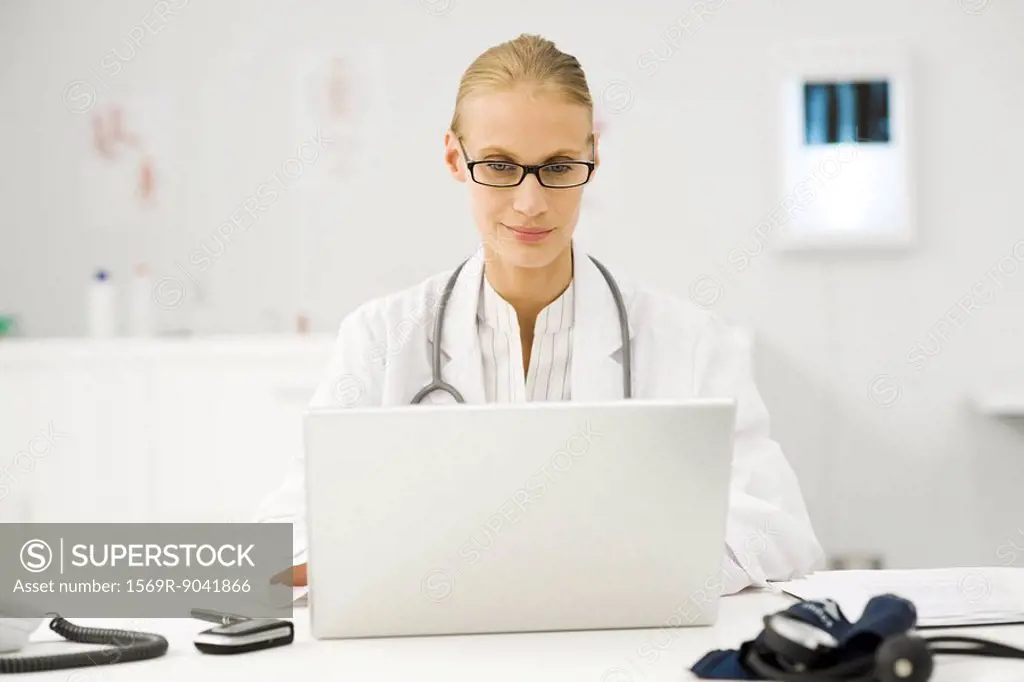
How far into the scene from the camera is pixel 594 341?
174 cm

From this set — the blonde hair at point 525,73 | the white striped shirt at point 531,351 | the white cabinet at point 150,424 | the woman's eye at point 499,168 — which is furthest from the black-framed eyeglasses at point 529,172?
the white cabinet at point 150,424

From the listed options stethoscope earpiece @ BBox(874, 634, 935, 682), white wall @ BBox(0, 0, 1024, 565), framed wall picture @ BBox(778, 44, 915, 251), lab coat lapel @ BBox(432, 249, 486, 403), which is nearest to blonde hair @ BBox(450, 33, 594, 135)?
lab coat lapel @ BBox(432, 249, 486, 403)

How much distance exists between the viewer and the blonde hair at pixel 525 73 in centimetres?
170

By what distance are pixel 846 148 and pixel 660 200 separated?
1.94ft

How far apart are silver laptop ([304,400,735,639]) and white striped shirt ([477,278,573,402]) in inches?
28.7

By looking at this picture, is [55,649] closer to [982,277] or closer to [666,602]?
[666,602]

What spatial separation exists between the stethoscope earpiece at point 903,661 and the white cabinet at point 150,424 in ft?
7.70

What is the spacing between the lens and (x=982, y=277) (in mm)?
3420

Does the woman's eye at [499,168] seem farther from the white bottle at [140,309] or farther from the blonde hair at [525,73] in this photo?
the white bottle at [140,309]

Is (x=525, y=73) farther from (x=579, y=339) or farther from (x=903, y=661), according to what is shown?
(x=903, y=661)

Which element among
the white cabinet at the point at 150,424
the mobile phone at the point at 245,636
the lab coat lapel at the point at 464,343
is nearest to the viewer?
the mobile phone at the point at 245,636

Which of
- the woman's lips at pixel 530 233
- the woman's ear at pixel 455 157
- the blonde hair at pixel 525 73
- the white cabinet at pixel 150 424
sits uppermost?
the blonde hair at pixel 525 73

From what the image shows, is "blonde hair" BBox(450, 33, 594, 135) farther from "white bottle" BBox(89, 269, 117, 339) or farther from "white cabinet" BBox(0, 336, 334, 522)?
"white bottle" BBox(89, 269, 117, 339)

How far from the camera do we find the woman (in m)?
1.66
